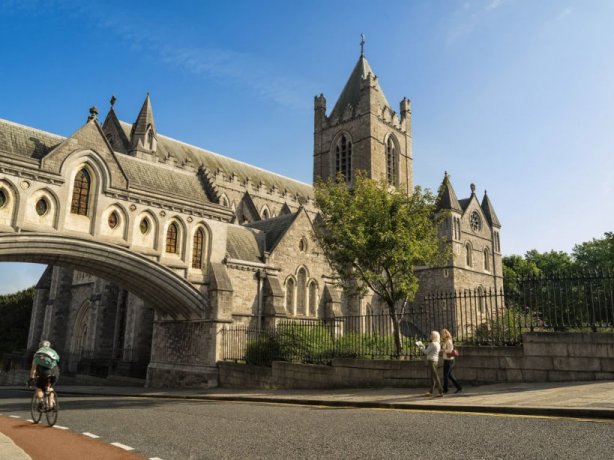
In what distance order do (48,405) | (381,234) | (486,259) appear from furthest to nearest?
(486,259) → (381,234) → (48,405)

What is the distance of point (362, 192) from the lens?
1722 centimetres

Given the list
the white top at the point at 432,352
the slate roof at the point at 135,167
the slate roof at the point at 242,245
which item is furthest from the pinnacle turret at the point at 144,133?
the white top at the point at 432,352

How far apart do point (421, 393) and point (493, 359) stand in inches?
83.3

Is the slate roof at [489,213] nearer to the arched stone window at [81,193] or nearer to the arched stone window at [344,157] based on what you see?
the arched stone window at [344,157]

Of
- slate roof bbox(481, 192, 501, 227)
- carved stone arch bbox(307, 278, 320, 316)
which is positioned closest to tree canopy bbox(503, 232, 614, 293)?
slate roof bbox(481, 192, 501, 227)

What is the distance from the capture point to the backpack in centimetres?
966

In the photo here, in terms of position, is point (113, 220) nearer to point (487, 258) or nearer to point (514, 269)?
point (487, 258)

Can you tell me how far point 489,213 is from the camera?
45906 millimetres

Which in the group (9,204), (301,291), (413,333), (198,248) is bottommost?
(413,333)

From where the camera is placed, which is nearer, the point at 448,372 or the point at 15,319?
the point at 448,372

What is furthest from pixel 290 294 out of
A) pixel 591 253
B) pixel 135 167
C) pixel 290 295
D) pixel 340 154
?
pixel 591 253

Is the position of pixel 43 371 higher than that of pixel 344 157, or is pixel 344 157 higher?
pixel 344 157

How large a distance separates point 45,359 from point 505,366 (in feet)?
34.8

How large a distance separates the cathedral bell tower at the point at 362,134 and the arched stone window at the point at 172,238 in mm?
32311
